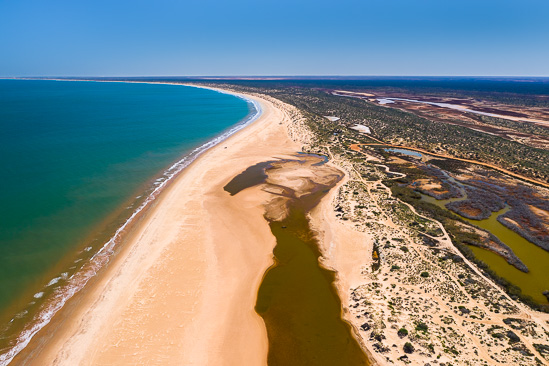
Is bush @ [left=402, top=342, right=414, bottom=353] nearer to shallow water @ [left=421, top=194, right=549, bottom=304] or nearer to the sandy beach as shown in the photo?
the sandy beach

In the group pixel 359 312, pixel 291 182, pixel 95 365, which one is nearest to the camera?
pixel 95 365

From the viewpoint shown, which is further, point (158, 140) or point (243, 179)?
point (158, 140)

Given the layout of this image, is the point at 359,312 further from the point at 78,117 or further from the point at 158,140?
the point at 78,117

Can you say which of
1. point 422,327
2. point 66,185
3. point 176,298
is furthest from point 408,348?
point 66,185

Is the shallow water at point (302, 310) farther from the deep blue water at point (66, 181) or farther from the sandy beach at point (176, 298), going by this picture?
the deep blue water at point (66, 181)

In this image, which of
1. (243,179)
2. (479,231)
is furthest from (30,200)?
→ (479,231)

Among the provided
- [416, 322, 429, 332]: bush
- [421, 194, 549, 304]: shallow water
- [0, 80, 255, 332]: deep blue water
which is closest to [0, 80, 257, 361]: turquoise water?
A: [0, 80, 255, 332]: deep blue water
